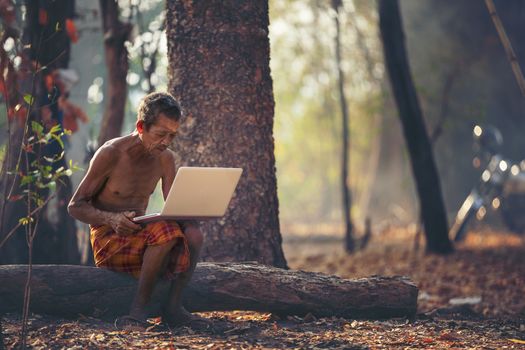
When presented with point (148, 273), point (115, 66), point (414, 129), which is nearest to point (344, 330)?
point (148, 273)

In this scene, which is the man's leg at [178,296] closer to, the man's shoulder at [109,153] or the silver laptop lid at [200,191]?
the silver laptop lid at [200,191]

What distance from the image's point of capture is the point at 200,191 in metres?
5.95

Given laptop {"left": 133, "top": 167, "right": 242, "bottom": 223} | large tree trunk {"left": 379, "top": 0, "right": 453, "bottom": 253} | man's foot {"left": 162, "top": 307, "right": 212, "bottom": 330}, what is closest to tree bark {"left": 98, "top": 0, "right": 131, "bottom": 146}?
man's foot {"left": 162, "top": 307, "right": 212, "bottom": 330}

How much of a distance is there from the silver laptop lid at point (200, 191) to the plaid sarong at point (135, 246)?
0.24 metres

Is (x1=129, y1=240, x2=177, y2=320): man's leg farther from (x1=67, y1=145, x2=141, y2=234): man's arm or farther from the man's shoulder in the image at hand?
the man's shoulder

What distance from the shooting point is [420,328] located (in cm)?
689

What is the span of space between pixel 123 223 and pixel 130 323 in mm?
728

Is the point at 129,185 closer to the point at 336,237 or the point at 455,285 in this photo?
the point at 455,285

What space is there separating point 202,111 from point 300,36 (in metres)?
22.1

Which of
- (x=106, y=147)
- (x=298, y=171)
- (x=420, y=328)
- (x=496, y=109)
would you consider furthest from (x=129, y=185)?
(x=298, y=171)

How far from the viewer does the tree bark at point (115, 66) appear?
1020cm

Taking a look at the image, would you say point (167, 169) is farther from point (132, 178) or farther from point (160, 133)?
point (160, 133)

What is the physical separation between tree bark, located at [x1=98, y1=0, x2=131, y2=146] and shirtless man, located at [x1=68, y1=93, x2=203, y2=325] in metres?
3.87

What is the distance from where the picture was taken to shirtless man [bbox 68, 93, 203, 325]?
6.05 meters
